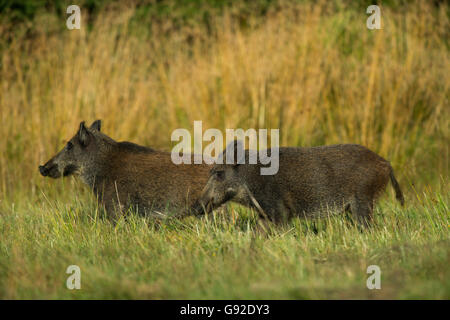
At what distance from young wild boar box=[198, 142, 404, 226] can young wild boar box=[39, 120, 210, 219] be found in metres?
0.27

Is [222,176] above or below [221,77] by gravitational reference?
below

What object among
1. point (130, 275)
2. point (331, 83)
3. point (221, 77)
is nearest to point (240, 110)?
point (221, 77)

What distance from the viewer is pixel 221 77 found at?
9.74 metres

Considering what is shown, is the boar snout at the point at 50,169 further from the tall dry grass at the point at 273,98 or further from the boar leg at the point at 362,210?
the boar leg at the point at 362,210

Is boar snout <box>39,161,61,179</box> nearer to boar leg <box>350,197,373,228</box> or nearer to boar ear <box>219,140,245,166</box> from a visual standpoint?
boar ear <box>219,140,245,166</box>

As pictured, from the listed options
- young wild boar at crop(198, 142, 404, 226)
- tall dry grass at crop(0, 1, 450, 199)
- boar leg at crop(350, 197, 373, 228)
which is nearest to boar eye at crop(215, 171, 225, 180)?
young wild boar at crop(198, 142, 404, 226)

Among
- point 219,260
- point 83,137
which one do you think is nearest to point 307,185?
point 219,260

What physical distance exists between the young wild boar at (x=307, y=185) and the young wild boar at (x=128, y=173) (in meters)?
0.27

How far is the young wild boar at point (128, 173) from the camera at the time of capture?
20.3ft

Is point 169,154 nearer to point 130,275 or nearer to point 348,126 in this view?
point 130,275

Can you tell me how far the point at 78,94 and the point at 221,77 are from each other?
6.77 feet

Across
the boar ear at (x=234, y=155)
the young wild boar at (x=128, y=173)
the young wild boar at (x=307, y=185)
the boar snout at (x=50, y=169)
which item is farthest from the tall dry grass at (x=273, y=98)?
the boar ear at (x=234, y=155)

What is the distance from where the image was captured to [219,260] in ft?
15.9
